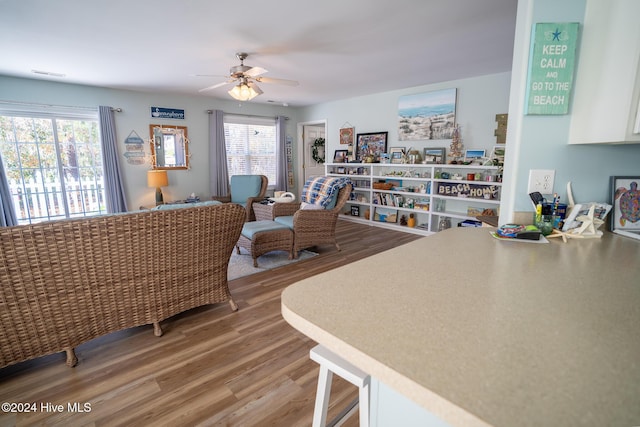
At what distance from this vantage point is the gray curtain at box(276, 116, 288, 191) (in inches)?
253

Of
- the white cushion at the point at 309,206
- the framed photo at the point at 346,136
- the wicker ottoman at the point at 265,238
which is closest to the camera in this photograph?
the wicker ottoman at the point at 265,238

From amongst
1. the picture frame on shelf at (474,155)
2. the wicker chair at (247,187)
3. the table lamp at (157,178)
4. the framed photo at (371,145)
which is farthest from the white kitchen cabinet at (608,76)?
the table lamp at (157,178)

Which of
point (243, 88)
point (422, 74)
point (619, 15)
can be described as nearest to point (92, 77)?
point (243, 88)

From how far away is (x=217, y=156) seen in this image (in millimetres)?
5633

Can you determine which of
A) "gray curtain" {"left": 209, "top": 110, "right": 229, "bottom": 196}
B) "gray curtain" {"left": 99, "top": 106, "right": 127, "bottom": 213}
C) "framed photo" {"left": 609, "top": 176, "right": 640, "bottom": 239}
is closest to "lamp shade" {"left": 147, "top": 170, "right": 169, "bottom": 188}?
"gray curtain" {"left": 99, "top": 106, "right": 127, "bottom": 213}

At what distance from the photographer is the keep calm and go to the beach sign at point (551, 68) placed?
1.14 metres

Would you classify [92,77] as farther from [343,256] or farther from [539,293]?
[539,293]

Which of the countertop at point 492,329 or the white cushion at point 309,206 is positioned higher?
the countertop at point 492,329

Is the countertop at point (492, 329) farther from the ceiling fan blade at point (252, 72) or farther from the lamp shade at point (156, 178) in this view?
the lamp shade at point (156, 178)

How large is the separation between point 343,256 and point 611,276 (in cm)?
294

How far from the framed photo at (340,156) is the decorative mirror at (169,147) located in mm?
2814

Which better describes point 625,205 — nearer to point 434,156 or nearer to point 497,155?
point 497,155

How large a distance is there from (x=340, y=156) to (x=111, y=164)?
154 inches

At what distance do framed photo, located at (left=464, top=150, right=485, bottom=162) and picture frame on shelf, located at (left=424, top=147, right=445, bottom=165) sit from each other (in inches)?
13.2
